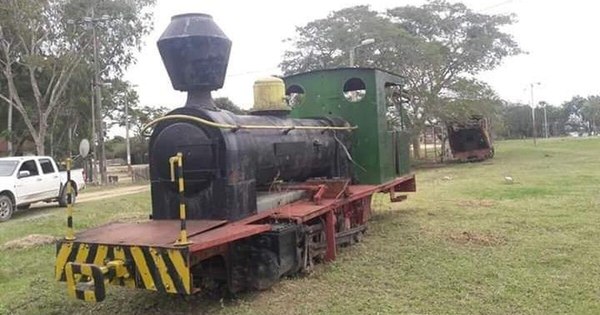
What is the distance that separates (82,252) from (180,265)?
100cm

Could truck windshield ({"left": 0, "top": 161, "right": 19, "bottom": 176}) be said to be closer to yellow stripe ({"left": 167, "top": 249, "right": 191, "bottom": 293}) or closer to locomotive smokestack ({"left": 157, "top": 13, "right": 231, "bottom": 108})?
locomotive smokestack ({"left": 157, "top": 13, "right": 231, "bottom": 108})

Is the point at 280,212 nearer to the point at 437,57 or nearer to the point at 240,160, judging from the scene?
the point at 240,160

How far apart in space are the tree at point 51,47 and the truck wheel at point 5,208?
13.0m

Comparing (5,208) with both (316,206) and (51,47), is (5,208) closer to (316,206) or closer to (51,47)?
(316,206)

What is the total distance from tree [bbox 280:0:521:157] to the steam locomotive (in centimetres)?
2177

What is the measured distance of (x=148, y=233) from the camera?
5.08m

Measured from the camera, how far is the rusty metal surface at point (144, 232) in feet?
15.6

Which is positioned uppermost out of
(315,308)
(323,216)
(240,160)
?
(240,160)

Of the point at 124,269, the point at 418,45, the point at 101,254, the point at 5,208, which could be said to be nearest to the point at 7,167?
the point at 5,208

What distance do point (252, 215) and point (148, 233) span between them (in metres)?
1.13

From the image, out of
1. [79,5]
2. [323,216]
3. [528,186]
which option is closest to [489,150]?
[528,186]

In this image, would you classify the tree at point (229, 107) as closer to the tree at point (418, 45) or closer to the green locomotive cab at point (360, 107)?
the green locomotive cab at point (360, 107)

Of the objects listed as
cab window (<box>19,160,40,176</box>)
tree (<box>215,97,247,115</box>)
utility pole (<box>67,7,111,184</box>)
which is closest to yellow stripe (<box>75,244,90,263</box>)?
tree (<box>215,97,247,115</box>)

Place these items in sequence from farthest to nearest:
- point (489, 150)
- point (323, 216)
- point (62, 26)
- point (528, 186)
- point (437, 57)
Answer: point (489, 150) → point (437, 57) → point (62, 26) → point (528, 186) → point (323, 216)
